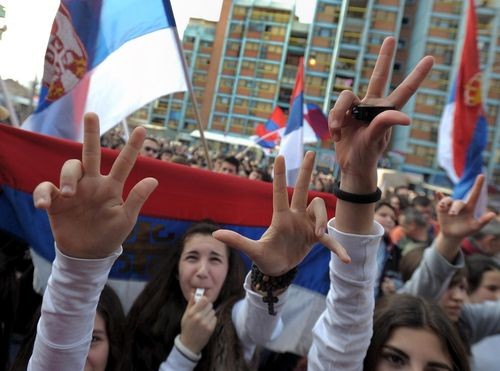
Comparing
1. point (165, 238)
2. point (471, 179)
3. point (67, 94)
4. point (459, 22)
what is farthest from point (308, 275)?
point (459, 22)

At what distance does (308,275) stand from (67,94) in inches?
71.4

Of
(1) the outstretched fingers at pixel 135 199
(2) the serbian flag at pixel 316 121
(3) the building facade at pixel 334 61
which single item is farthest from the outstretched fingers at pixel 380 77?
(3) the building facade at pixel 334 61

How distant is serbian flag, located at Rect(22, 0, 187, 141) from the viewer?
288 cm

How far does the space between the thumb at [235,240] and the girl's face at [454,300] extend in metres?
1.26

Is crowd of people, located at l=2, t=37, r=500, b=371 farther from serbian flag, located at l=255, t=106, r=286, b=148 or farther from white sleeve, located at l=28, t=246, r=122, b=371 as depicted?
serbian flag, located at l=255, t=106, r=286, b=148

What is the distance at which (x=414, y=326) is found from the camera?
4.86 ft

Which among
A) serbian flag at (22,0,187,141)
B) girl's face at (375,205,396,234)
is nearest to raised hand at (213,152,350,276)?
serbian flag at (22,0,187,141)

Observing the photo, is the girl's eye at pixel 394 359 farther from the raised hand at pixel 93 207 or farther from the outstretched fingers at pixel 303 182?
the raised hand at pixel 93 207

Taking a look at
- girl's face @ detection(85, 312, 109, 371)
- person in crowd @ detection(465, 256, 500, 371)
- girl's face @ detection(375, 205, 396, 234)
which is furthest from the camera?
girl's face @ detection(375, 205, 396, 234)

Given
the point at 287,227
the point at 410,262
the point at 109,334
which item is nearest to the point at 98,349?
the point at 109,334

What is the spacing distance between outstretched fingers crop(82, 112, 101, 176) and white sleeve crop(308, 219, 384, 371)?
2.02 feet

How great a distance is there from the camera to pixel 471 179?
4004 millimetres

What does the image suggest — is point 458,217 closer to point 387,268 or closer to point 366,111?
point 366,111

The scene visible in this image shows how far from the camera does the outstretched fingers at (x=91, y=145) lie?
1.05 metres
